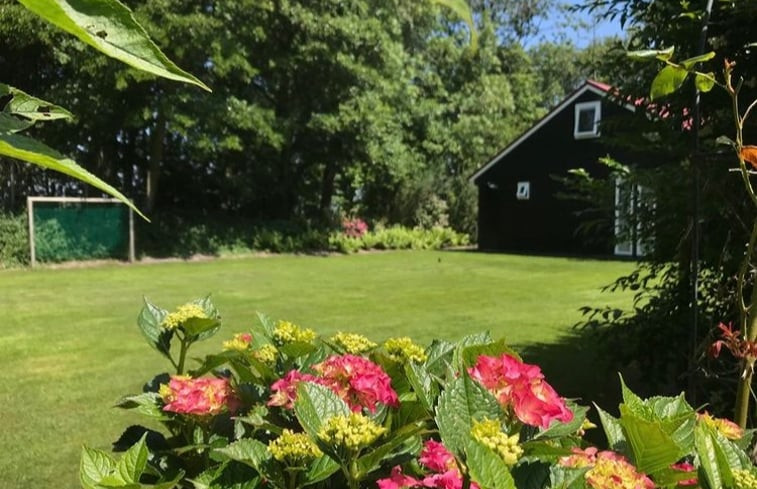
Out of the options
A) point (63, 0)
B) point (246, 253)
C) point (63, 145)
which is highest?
point (63, 145)

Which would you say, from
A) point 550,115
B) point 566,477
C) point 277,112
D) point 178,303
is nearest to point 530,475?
point 566,477

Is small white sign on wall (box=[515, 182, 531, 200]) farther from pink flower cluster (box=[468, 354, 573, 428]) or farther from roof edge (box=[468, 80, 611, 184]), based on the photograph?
pink flower cluster (box=[468, 354, 573, 428])

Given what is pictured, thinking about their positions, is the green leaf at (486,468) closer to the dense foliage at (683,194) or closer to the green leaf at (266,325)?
the green leaf at (266,325)

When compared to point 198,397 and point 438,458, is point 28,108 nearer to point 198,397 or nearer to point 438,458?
point 438,458

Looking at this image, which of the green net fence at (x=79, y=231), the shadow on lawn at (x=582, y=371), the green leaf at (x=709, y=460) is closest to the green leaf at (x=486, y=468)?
the green leaf at (x=709, y=460)

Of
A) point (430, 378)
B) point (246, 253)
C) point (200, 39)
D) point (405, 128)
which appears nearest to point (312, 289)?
point (200, 39)

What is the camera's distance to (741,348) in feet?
5.71

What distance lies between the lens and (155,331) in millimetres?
1742

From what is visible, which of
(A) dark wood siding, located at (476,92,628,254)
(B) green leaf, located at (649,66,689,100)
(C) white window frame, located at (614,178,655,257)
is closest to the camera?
(B) green leaf, located at (649,66,689,100)

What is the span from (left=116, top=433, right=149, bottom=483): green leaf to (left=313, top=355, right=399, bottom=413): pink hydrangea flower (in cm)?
35

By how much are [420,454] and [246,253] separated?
735 inches

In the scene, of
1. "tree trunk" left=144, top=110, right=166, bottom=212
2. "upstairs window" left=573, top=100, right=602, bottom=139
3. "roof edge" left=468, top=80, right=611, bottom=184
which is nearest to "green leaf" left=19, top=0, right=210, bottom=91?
"tree trunk" left=144, top=110, right=166, bottom=212

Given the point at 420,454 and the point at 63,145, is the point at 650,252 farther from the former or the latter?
the point at 63,145

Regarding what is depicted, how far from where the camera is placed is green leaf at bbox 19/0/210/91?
1.08 feet
